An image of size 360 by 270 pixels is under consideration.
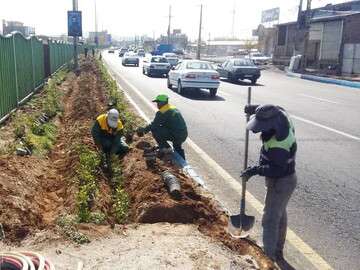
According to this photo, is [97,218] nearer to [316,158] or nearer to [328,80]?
[316,158]

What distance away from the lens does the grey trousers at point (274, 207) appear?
14.0ft

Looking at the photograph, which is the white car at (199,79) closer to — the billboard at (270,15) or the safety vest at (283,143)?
the safety vest at (283,143)

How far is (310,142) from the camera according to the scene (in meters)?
9.70

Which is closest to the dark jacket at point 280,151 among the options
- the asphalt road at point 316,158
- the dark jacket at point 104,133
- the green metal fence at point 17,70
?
the asphalt road at point 316,158

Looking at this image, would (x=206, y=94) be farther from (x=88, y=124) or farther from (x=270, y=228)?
(x=270, y=228)

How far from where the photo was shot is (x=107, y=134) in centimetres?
743

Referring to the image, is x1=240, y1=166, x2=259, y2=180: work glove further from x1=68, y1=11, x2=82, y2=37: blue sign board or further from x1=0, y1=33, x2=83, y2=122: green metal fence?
x1=68, y1=11, x2=82, y2=37: blue sign board

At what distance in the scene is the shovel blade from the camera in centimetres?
496

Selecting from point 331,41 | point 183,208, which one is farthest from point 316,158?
point 331,41

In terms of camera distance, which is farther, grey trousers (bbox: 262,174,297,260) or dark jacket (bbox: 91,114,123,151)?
dark jacket (bbox: 91,114,123,151)

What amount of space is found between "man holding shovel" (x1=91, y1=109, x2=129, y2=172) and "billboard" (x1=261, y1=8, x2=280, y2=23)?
3413 inches

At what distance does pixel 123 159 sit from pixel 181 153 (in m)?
1.05

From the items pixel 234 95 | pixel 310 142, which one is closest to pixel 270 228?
pixel 310 142

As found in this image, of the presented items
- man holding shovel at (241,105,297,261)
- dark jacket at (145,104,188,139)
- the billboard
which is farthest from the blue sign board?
the billboard
